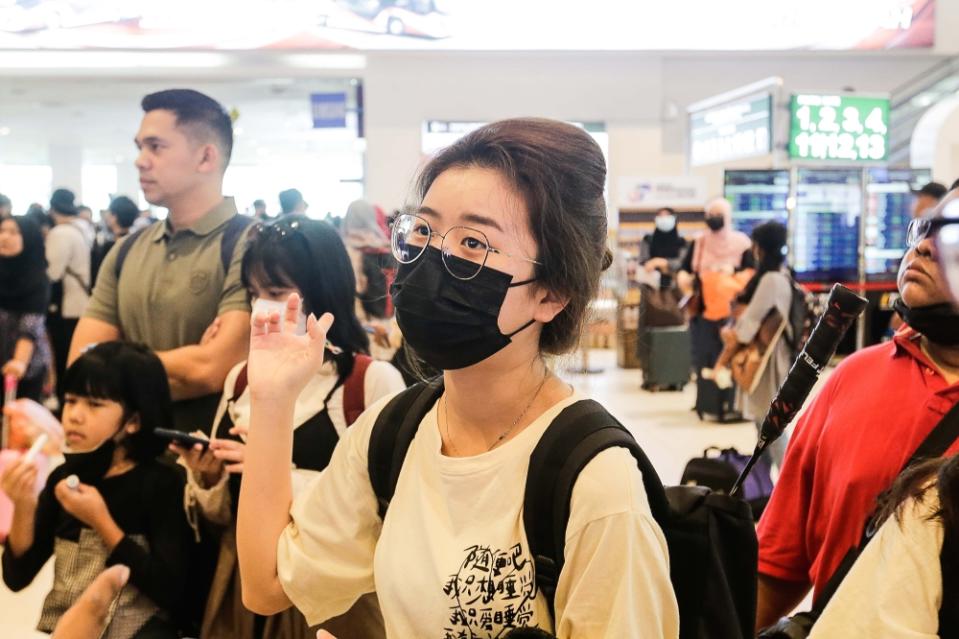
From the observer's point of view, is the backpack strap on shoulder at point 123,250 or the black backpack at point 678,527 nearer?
the black backpack at point 678,527

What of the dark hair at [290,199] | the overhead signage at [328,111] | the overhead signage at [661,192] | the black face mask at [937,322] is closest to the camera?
the black face mask at [937,322]

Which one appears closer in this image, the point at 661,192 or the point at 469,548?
the point at 469,548

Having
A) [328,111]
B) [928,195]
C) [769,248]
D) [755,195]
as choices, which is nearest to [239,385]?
[769,248]

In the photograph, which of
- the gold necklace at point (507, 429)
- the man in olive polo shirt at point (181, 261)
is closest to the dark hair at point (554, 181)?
the gold necklace at point (507, 429)

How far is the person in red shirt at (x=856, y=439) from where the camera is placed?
169 cm

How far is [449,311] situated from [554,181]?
0.76 ft

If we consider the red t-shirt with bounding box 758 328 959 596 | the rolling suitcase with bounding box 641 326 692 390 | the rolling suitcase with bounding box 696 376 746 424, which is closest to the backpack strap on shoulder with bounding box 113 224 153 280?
the red t-shirt with bounding box 758 328 959 596

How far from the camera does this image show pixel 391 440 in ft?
4.61

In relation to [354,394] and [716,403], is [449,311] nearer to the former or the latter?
[354,394]

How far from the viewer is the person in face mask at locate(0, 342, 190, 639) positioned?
7.06ft

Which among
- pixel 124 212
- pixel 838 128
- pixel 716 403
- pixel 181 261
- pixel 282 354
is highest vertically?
pixel 838 128

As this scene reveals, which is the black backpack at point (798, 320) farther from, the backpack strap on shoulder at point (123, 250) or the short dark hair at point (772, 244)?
the backpack strap on shoulder at point (123, 250)

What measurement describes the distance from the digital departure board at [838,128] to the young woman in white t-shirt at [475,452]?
916 centimetres

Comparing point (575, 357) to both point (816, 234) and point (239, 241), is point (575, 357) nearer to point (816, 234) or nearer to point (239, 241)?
point (239, 241)
